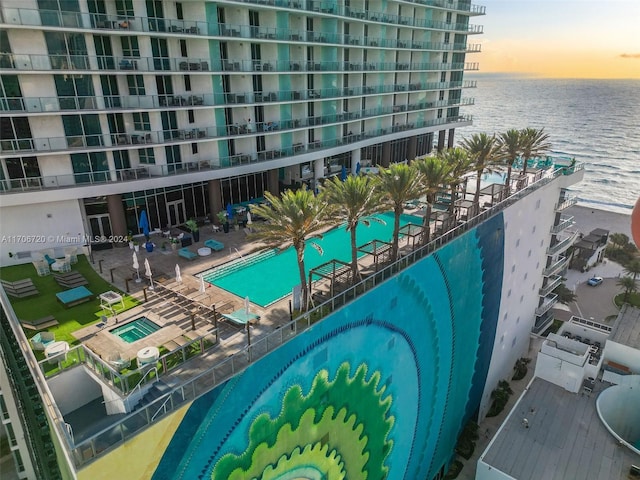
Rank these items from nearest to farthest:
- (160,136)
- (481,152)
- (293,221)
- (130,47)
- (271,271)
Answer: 1. (293,221)
2. (271,271)
3. (130,47)
4. (160,136)
5. (481,152)

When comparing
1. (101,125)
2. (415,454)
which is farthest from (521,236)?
(101,125)

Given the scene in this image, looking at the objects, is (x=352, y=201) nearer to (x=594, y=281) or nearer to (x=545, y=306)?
(x=545, y=306)

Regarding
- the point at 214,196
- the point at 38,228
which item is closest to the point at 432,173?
the point at 214,196

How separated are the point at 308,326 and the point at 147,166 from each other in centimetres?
1943

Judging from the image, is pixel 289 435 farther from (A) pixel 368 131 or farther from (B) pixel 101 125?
(A) pixel 368 131

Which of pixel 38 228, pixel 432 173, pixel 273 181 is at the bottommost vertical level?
pixel 273 181

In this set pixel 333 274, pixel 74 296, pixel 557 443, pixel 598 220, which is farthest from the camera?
pixel 598 220

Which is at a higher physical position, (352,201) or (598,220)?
(352,201)

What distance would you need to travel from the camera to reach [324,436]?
19094 mm

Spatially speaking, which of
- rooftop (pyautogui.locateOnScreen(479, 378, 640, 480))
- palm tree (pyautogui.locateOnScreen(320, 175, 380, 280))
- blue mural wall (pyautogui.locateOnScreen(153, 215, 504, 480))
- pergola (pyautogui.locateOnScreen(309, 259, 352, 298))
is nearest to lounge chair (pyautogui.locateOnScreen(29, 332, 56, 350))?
blue mural wall (pyautogui.locateOnScreen(153, 215, 504, 480))

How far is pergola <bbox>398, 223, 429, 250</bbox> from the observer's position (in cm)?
2573

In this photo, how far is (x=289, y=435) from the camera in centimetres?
1714

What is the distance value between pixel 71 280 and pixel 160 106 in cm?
1340

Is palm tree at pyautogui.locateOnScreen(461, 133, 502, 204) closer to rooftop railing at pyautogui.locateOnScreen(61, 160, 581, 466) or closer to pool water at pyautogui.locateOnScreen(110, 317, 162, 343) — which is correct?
rooftop railing at pyautogui.locateOnScreen(61, 160, 581, 466)
